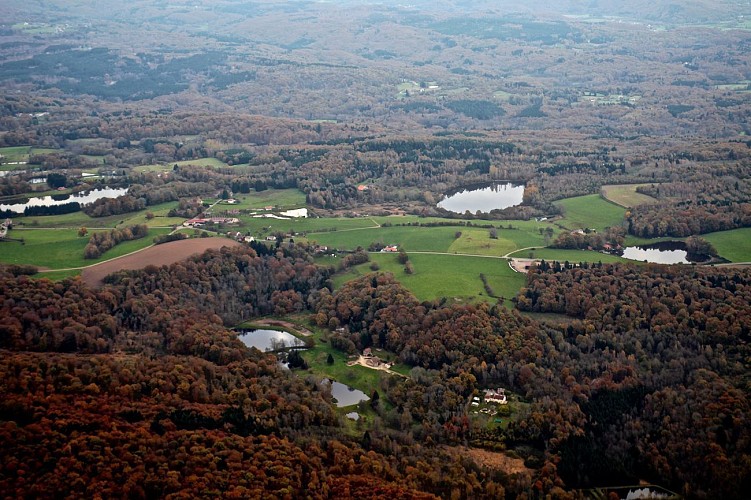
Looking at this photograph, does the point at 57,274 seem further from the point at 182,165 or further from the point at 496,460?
the point at 182,165

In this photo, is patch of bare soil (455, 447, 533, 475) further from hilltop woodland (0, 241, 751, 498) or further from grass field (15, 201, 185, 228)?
grass field (15, 201, 185, 228)

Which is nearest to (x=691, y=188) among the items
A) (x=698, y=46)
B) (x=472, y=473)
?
(x=472, y=473)

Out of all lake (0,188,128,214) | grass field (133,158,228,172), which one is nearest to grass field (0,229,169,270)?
lake (0,188,128,214)

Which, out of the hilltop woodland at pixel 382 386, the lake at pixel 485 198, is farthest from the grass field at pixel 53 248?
the lake at pixel 485 198

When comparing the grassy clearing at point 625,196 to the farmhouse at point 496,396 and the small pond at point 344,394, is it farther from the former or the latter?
the small pond at point 344,394

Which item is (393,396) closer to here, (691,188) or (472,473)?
(472,473)

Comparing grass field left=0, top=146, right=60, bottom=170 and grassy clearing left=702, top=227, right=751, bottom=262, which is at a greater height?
→ grass field left=0, top=146, right=60, bottom=170
